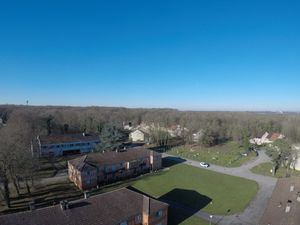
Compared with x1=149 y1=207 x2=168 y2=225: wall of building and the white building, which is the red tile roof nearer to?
x1=149 y1=207 x2=168 y2=225: wall of building

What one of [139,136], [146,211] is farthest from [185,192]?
[139,136]

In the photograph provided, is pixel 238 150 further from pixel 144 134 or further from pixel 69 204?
pixel 69 204

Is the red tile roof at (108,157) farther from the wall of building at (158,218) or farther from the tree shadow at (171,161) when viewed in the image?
the wall of building at (158,218)

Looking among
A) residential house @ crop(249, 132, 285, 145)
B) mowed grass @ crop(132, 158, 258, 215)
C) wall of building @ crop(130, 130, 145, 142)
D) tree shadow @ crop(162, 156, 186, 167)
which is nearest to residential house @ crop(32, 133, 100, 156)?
wall of building @ crop(130, 130, 145, 142)

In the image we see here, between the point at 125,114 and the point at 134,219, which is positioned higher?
the point at 125,114

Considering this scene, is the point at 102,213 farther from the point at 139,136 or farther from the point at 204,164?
the point at 139,136

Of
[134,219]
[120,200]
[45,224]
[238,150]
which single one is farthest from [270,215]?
[238,150]
